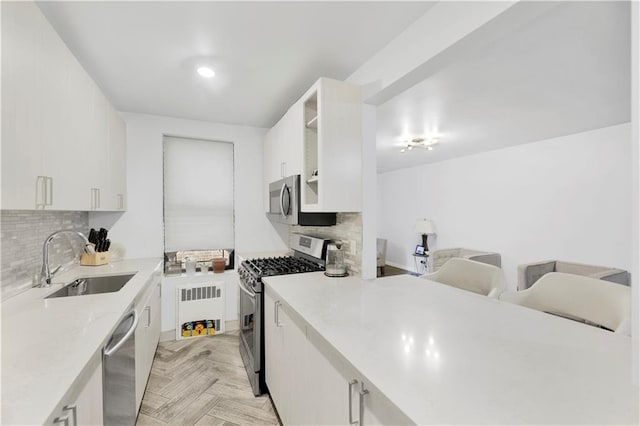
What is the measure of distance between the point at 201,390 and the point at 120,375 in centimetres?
95

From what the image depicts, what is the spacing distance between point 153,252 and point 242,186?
1195 millimetres

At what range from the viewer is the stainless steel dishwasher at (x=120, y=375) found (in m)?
1.27

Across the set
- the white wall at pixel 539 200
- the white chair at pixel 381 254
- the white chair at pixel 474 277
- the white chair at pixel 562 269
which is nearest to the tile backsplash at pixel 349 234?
the white chair at pixel 474 277

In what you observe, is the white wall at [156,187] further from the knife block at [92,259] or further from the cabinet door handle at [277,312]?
the cabinet door handle at [277,312]

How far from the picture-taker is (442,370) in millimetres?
874

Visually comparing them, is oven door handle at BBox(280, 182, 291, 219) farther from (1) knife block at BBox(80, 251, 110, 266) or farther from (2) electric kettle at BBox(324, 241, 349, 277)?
(1) knife block at BBox(80, 251, 110, 266)

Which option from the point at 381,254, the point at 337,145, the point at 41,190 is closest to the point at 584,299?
the point at 337,145

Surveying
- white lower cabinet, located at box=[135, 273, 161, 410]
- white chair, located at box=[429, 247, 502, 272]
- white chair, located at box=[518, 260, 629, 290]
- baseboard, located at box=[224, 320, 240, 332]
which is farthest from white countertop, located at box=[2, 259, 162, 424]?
white chair, located at box=[429, 247, 502, 272]

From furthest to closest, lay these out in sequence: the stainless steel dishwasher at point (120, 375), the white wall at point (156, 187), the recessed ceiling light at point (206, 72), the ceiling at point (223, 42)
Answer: the white wall at point (156, 187)
the recessed ceiling light at point (206, 72)
the ceiling at point (223, 42)
the stainless steel dishwasher at point (120, 375)

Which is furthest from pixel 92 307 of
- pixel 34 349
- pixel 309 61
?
pixel 309 61

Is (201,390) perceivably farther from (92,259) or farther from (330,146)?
(330,146)

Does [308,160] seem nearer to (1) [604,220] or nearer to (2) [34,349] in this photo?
(2) [34,349]

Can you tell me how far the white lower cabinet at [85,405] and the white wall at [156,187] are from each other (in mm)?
2015

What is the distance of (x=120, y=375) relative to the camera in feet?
4.78
